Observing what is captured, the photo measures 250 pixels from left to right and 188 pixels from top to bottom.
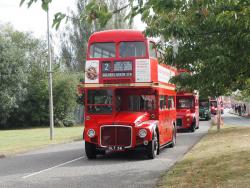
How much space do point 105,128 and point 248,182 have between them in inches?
276

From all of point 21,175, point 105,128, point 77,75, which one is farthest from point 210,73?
point 77,75

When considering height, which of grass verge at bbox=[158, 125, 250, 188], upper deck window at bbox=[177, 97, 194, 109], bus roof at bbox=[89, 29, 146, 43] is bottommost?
grass verge at bbox=[158, 125, 250, 188]

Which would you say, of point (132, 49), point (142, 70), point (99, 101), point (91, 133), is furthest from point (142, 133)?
point (132, 49)

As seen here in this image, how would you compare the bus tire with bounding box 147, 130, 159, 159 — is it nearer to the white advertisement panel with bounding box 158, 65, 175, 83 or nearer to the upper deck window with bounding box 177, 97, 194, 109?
the white advertisement panel with bounding box 158, 65, 175, 83

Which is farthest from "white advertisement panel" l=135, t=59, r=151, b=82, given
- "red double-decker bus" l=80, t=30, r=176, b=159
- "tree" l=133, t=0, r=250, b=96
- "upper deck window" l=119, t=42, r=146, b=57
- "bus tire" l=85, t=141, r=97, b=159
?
"tree" l=133, t=0, r=250, b=96

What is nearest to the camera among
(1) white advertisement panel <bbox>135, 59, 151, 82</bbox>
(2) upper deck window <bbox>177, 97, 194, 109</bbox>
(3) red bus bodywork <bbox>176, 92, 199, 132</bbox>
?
(1) white advertisement panel <bbox>135, 59, 151, 82</bbox>

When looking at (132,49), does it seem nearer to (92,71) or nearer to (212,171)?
(92,71)

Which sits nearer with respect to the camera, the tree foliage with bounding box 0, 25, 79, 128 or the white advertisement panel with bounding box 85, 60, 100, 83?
the white advertisement panel with bounding box 85, 60, 100, 83

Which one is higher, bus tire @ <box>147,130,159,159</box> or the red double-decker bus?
the red double-decker bus

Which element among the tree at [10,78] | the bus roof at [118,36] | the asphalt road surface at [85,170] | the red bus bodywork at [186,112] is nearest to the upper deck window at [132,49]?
the bus roof at [118,36]

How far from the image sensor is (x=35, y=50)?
61156mm

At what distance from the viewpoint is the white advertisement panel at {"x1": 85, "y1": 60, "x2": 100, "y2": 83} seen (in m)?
17.3

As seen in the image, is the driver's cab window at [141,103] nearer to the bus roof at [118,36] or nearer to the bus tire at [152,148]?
the bus tire at [152,148]

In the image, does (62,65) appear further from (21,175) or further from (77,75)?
(21,175)
